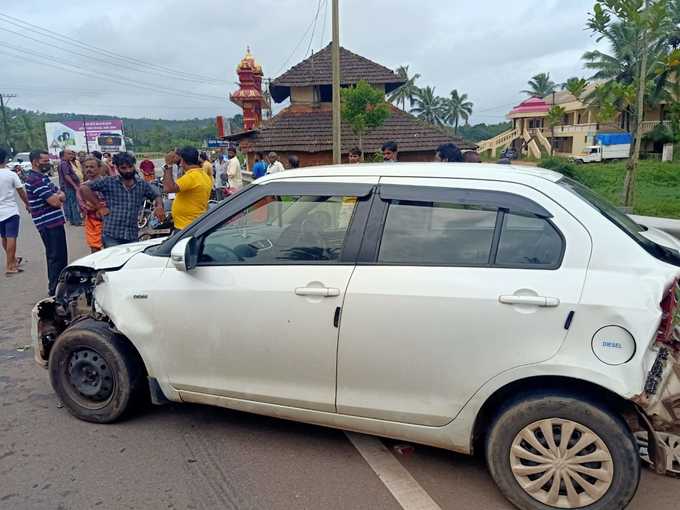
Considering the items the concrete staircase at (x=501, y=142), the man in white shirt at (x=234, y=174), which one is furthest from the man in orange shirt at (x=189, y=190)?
the concrete staircase at (x=501, y=142)

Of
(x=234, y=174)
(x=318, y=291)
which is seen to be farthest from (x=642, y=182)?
(x=318, y=291)

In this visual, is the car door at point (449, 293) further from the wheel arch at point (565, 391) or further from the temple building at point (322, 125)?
the temple building at point (322, 125)

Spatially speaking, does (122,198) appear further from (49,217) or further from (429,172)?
(429,172)

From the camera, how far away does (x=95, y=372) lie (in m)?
3.37

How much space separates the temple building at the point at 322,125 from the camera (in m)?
18.0

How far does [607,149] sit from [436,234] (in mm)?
48278

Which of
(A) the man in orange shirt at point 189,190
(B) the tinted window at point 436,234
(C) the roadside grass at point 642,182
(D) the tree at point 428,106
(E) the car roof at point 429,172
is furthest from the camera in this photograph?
(D) the tree at point 428,106

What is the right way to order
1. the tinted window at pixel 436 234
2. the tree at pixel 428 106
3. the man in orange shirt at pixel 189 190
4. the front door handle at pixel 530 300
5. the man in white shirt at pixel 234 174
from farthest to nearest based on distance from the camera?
the tree at pixel 428 106 → the man in white shirt at pixel 234 174 → the man in orange shirt at pixel 189 190 → the tinted window at pixel 436 234 → the front door handle at pixel 530 300

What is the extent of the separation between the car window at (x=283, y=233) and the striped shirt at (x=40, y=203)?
4.44m

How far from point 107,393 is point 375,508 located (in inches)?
78.5

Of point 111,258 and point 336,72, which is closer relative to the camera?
point 111,258

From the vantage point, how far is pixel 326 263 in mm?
2742

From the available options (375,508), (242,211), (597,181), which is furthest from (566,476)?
(597,181)

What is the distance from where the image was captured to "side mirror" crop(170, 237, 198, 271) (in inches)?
112
